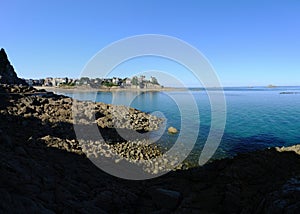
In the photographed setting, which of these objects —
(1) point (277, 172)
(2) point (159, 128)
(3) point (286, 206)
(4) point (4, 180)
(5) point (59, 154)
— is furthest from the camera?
(2) point (159, 128)

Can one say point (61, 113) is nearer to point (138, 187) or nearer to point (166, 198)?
point (138, 187)

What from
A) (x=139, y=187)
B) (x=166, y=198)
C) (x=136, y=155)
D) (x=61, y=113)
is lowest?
(x=136, y=155)

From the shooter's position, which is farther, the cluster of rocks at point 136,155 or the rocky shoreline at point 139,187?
the cluster of rocks at point 136,155

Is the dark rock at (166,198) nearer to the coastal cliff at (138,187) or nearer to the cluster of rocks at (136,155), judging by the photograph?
the coastal cliff at (138,187)

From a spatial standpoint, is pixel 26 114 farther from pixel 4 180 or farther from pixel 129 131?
pixel 4 180

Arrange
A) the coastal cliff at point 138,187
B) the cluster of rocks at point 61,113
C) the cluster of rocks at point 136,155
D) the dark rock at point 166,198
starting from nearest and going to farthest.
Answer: the coastal cliff at point 138,187
the dark rock at point 166,198
the cluster of rocks at point 136,155
the cluster of rocks at point 61,113

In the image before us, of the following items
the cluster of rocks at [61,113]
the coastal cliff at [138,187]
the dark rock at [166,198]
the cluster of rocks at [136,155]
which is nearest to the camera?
the coastal cliff at [138,187]

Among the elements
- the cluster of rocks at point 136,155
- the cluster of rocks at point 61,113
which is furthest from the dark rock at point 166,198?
the cluster of rocks at point 61,113

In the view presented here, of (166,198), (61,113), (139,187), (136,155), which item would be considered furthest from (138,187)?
(61,113)

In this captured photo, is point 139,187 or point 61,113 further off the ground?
point 61,113

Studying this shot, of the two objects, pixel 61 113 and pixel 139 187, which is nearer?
pixel 139 187

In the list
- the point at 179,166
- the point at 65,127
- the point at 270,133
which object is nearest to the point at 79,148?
the point at 65,127

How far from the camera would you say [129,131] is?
2875 centimetres

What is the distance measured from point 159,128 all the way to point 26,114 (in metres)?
19.2
